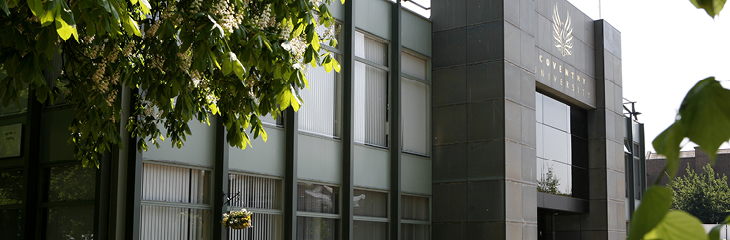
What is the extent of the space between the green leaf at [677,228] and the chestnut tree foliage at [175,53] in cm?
438

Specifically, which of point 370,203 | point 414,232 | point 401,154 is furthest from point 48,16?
point 414,232

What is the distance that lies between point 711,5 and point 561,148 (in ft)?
70.2

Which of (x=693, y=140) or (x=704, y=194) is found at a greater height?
(x=704, y=194)

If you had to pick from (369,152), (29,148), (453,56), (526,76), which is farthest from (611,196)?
(29,148)

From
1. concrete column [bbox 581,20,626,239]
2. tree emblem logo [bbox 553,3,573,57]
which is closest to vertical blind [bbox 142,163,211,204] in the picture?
tree emblem logo [bbox 553,3,573,57]

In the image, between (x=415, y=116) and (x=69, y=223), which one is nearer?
(x=69, y=223)

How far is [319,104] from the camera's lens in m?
14.9

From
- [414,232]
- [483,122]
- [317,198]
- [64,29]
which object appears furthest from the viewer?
[483,122]

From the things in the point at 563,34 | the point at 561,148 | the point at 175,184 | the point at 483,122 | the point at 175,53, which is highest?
the point at 563,34

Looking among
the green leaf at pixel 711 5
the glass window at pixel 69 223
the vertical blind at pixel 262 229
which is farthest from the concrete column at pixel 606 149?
the green leaf at pixel 711 5

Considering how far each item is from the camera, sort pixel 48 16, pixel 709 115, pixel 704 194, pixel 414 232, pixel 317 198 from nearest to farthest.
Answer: pixel 709 115 < pixel 48 16 < pixel 317 198 < pixel 414 232 < pixel 704 194

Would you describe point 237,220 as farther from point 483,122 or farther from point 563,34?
point 563,34

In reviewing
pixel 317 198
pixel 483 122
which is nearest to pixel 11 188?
pixel 317 198

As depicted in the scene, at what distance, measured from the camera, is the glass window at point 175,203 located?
11.3 metres
